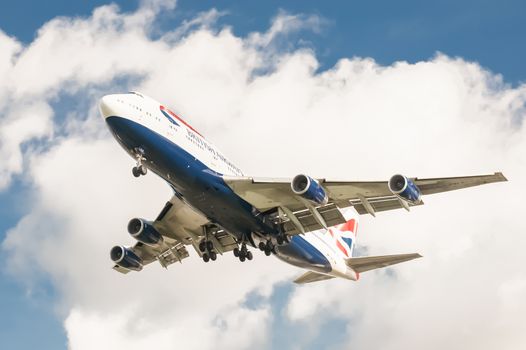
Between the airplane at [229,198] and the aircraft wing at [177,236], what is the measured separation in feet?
0.18

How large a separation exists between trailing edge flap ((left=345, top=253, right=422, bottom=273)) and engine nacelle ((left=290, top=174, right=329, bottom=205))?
861 cm

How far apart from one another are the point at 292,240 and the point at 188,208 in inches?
220

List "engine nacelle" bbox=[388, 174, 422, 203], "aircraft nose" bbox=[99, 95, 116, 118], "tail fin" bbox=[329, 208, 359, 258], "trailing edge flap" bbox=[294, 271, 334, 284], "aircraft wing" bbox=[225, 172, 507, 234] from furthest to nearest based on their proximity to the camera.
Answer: "tail fin" bbox=[329, 208, 359, 258], "trailing edge flap" bbox=[294, 271, 334, 284], "aircraft wing" bbox=[225, 172, 507, 234], "engine nacelle" bbox=[388, 174, 422, 203], "aircraft nose" bbox=[99, 95, 116, 118]

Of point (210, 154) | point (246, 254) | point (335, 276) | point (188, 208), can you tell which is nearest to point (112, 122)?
point (210, 154)

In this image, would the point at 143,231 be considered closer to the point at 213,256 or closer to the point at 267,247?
the point at 213,256

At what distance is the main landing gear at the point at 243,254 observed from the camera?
128 ft

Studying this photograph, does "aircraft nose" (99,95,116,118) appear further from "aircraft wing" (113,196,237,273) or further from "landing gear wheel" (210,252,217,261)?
"landing gear wheel" (210,252,217,261)

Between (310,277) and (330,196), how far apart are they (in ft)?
35.3

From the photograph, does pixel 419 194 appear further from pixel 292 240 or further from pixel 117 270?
pixel 117 270

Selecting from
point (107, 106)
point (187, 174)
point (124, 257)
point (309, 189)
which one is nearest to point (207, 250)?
point (124, 257)

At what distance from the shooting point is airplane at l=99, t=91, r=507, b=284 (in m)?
32.6

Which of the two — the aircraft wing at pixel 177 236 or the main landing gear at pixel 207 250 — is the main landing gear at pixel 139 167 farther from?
the main landing gear at pixel 207 250

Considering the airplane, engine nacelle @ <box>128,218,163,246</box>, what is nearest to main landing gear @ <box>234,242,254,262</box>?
the airplane

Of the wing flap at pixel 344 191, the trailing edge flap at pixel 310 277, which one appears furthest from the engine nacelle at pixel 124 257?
the wing flap at pixel 344 191
